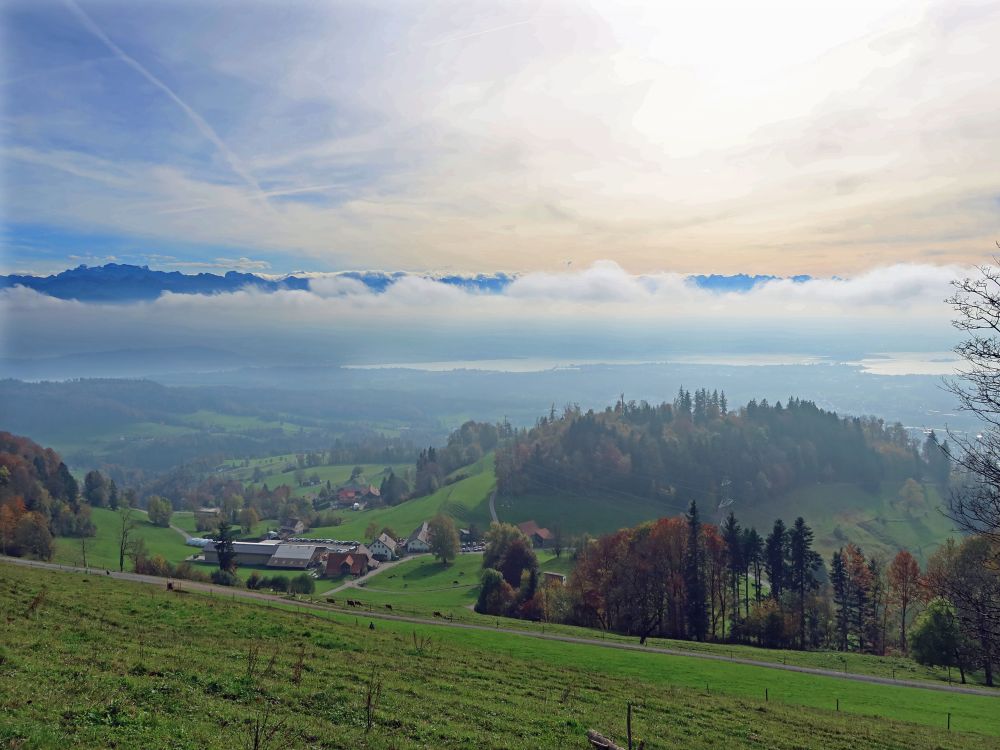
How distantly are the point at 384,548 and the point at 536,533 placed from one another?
29441mm

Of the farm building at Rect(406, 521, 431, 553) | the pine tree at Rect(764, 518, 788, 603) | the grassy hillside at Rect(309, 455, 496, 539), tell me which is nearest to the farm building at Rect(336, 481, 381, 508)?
the grassy hillside at Rect(309, 455, 496, 539)

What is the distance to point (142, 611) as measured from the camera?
21828 mm

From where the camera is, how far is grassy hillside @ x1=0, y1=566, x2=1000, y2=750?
11.3 metres

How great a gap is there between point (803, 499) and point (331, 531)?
111456 mm

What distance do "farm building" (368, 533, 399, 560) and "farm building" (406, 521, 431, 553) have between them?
3106mm

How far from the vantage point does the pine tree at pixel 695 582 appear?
53.3m

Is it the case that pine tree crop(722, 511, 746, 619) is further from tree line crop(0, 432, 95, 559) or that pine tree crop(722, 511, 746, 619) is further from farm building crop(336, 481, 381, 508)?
farm building crop(336, 481, 381, 508)

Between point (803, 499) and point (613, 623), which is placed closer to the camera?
point (613, 623)

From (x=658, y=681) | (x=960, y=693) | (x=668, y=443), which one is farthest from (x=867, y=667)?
(x=668, y=443)

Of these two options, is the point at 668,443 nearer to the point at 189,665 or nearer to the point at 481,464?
the point at 481,464

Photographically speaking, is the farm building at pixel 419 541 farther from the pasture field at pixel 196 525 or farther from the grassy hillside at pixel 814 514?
the pasture field at pixel 196 525

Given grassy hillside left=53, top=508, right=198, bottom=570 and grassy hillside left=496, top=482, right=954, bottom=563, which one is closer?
grassy hillside left=53, top=508, right=198, bottom=570

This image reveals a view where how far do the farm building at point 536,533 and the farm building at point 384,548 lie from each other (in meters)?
24.2

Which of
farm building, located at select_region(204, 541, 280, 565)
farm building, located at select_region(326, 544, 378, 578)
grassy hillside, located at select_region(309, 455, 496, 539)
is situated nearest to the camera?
farm building, located at select_region(326, 544, 378, 578)
